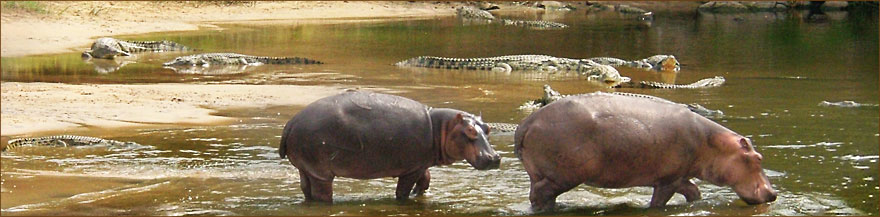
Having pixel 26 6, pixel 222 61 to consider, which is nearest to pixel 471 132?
pixel 222 61

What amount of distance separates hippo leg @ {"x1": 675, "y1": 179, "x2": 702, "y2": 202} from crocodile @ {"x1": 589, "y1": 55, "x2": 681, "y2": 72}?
12.4 meters

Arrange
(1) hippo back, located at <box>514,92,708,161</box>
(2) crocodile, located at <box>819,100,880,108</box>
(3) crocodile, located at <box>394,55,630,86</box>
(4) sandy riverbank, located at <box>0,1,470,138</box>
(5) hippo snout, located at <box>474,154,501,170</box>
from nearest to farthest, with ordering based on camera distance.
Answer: (1) hippo back, located at <box>514,92,708,161</box>, (5) hippo snout, located at <box>474,154,501,170</box>, (4) sandy riverbank, located at <box>0,1,470,138</box>, (2) crocodile, located at <box>819,100,880,108</box>, (3) crocodile, located at <box>394,55,630,86</box>

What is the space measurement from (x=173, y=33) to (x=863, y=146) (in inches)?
851

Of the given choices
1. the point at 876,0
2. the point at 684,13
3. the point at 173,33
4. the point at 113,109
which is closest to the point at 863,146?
the point at 113,109

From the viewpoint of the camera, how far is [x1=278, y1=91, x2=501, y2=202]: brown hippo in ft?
22.6

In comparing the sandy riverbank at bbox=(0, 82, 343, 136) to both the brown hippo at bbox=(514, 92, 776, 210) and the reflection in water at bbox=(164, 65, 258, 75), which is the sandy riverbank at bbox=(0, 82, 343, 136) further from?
the brown hippo at bbox=(514, 92, 776, 210)

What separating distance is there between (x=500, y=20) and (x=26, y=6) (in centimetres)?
1613

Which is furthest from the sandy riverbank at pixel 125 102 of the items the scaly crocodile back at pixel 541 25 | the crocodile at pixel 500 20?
the crocodile at pixel 500 20

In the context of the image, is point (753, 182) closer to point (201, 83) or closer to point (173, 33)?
point (201, 83)

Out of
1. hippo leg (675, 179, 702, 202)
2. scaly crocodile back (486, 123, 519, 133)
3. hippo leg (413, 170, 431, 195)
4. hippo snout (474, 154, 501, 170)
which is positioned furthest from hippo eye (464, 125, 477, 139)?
scaly crocodile back (486, 123, 519, 133)

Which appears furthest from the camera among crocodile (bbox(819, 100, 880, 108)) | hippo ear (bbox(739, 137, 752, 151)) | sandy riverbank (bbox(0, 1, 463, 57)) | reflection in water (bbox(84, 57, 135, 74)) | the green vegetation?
the green vegetation

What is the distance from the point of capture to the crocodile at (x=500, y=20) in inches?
1331

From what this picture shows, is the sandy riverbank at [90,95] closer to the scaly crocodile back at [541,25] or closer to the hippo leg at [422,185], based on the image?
the hippo leg at [422,185]

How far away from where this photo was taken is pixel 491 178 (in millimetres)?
8242
